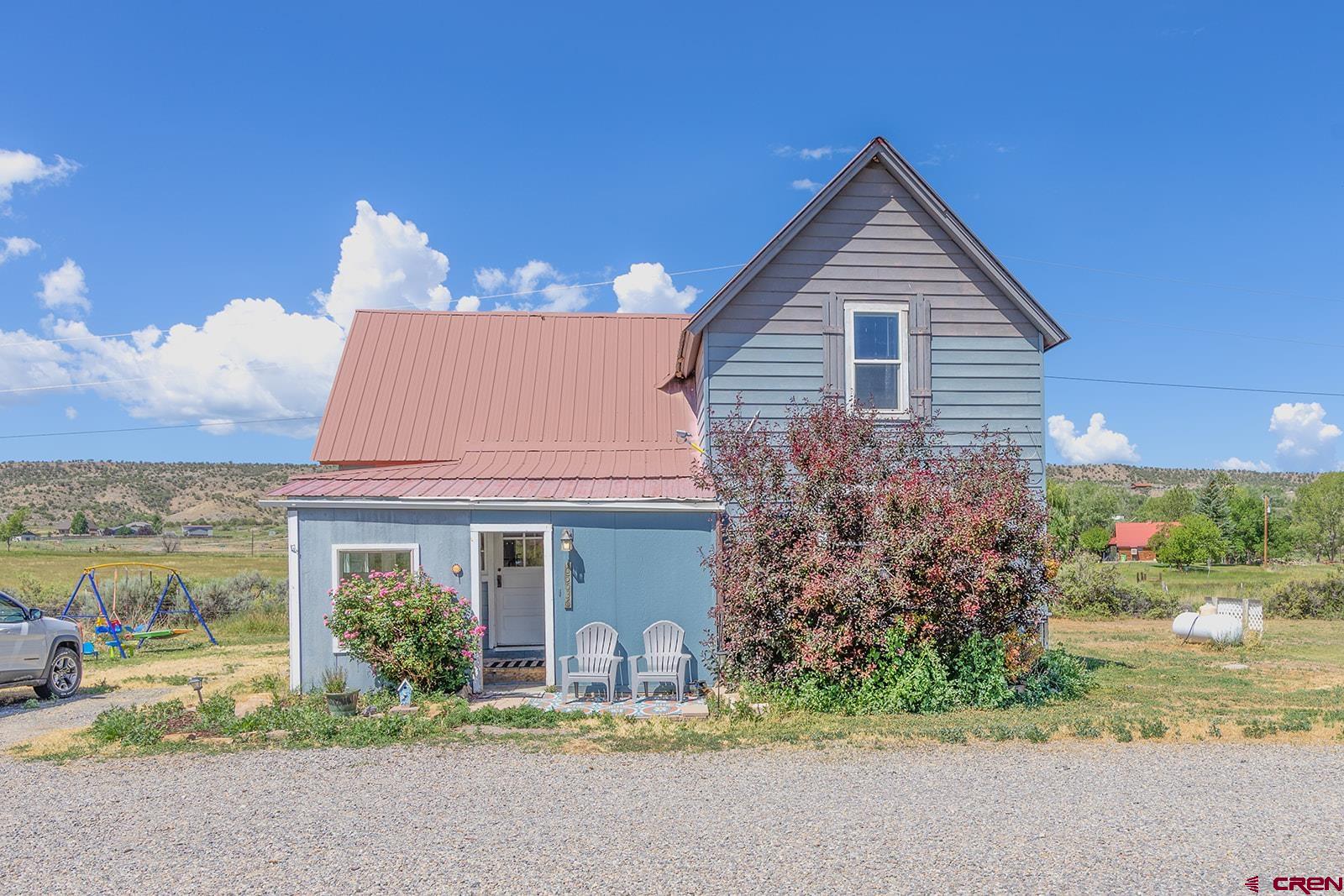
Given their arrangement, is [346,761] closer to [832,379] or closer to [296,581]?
[296,581]

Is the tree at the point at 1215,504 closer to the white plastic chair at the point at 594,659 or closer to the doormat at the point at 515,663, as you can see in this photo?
the doormat at the point at 515,663

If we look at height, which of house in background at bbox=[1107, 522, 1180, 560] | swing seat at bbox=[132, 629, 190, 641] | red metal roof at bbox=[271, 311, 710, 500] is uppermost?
red metal roof at bbox=[271, 311, 710, 500]

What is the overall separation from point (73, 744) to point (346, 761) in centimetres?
348

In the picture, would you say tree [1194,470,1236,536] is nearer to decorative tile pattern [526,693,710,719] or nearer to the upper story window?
the upper story window

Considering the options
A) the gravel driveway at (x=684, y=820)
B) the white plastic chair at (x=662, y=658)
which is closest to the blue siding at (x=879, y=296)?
the white plastic chair at (x=662, y=658)

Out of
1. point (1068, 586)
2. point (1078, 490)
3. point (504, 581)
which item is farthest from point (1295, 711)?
point (1078, 490)


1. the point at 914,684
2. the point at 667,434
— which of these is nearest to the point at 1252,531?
the point at 667,434

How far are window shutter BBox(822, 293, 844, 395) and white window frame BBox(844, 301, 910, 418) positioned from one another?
79 millimetres

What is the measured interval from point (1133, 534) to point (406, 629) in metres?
72.3

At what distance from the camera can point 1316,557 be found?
64.8m

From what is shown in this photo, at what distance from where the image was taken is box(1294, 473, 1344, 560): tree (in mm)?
61875

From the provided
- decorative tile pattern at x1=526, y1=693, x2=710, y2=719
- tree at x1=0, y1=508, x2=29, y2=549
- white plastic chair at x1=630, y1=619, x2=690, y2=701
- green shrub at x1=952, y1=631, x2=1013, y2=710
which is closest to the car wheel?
decorative tile pattern at x1=526, y1=693, x2=710, y2=719

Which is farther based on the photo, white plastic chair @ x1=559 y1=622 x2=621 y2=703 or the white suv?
the white suv

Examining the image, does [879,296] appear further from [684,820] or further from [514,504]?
[684,820]
